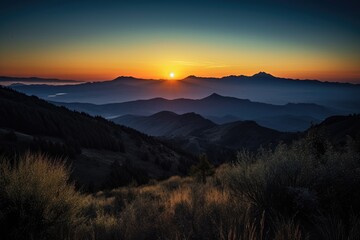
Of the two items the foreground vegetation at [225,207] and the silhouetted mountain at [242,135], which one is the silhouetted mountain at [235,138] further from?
the foreground vegetation at [225,207]

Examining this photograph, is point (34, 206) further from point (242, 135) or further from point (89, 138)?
point (242, 135)

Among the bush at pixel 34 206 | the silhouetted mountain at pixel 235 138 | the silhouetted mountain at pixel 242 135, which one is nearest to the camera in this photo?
the bush at pixel 34 206

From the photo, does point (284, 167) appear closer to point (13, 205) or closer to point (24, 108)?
point (13, 205)

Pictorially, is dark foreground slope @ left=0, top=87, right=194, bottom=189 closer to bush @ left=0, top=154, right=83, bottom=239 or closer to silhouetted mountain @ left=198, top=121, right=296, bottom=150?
bush @ left=0, top=154, right=83, bottom=239

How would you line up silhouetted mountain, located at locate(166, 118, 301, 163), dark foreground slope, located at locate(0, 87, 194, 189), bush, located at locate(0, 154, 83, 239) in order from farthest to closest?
silhouetted mountain, located at locate(166, 118, 301, 163) < dark foreground slope, located at locate(0, 87, 194, 189) < bush, located at locate(0, 154, 83, 239)

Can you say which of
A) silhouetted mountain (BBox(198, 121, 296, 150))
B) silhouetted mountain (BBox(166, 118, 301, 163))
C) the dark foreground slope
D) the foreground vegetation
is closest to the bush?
the foreground vegetation

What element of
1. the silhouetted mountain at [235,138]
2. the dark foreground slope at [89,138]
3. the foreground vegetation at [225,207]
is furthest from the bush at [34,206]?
the silhouetted mountain at [235,138]

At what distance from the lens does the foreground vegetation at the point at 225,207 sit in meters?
4.67

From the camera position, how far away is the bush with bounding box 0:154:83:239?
15.0 ft

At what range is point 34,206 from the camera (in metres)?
4.77

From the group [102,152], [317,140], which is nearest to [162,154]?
[102,152]

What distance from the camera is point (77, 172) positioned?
33500mm

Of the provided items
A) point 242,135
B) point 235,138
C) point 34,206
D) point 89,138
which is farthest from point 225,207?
point 242,135

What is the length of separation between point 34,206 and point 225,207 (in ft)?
10.3
